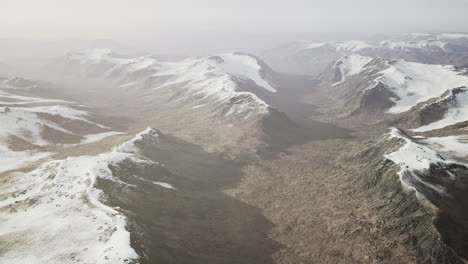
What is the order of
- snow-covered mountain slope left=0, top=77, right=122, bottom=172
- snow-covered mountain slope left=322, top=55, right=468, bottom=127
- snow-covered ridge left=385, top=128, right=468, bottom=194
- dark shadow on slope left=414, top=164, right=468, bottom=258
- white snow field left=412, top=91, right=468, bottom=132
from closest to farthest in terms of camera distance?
dark shadow on slope left=414, top=164, right=468, bottom=258, snow-covered ridge left=385, top=128, right=468, bottom=194, snow-covered mountain slope left=0, top=77, right=122, bottom=172, white snow field left=412, top=91, right=468, bottom=132, snow-covered mountain slope left=322, top=55, right=468, bottom=127

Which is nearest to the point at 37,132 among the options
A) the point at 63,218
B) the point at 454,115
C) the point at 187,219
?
the point at 63,218

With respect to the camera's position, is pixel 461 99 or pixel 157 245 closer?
pixel 157 245

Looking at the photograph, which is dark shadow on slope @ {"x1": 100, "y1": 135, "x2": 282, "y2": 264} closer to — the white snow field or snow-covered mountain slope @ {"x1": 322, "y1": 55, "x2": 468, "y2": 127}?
the white snow field

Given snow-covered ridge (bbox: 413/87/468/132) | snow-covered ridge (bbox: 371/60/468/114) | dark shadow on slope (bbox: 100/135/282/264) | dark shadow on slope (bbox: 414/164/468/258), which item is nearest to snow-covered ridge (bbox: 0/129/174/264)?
dark shadow on slope (bbox: 100/135/282/264)

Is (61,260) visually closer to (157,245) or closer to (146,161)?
(157,245)

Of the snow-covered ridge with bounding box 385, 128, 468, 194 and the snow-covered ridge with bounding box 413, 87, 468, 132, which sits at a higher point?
the snow-covered ridge with bounding box 385, 128, 468, 194

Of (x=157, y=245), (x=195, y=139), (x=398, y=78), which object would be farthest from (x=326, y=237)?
(x=398, y=78)
